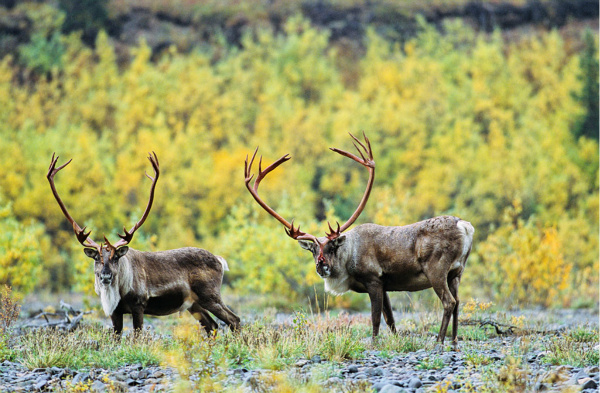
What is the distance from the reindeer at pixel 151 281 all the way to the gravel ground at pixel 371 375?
156cm

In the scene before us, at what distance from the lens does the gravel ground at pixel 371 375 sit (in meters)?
7.26

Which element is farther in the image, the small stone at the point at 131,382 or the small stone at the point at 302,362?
the small stone at the point at 302,362

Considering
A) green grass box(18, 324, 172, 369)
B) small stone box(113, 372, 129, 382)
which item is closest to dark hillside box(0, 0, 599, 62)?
green grass box(18, 324, 172, 369)

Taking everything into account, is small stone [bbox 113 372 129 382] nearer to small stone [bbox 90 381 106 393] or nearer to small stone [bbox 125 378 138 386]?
small stone [bbox 125 378 138 386]

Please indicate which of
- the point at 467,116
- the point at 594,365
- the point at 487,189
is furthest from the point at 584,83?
the point at 594,365

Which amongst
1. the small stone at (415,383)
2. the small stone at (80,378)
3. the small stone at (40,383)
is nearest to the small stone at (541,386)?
→ the small stone at (415,383)

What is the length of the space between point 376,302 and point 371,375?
94.4 inches

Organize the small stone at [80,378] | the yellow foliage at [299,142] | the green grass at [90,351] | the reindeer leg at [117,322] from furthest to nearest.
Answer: the yellow foliage at [299,142] < the reindeer leg at [117,322] < the green grass at [90,351] < the small stone at [80,378]

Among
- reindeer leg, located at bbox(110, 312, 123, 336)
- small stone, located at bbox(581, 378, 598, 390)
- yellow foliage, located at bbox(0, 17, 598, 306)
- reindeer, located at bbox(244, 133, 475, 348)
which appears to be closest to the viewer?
small stone, located at bbox(581, 378, 598, 390)

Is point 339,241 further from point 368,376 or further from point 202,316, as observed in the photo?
point 368,376

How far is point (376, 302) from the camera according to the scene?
1037 cm

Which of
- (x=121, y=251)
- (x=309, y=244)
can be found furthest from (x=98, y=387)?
(x=309, y=244)

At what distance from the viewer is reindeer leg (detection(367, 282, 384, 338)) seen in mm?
10289

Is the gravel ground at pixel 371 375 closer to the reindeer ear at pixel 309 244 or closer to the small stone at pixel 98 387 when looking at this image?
the small stone at pixel 98 387
